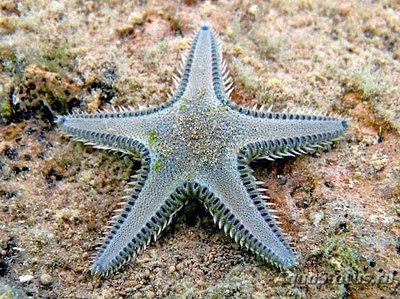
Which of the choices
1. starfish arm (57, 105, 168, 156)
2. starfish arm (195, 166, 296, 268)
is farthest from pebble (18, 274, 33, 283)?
starfish arm (195, 166, 296, 268)

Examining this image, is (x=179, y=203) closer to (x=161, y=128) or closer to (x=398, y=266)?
(x=161, y=128)

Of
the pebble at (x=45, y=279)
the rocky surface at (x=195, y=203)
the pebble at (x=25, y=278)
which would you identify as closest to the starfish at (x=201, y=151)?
the rocky surface at (x=195, y=203)

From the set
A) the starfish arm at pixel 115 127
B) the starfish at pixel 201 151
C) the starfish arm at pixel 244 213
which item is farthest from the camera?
the starfish arm at pixel 115 127

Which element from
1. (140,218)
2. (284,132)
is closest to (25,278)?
(140,218)

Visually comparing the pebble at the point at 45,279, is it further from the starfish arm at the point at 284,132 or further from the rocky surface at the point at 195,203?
the starfish arm at the point at 284,132

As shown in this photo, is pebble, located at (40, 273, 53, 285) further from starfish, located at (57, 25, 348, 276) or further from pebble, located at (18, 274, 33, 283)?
starfish, located at (57, 25, 348, 276)

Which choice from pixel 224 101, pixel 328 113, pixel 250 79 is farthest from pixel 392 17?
pixel 224 101
